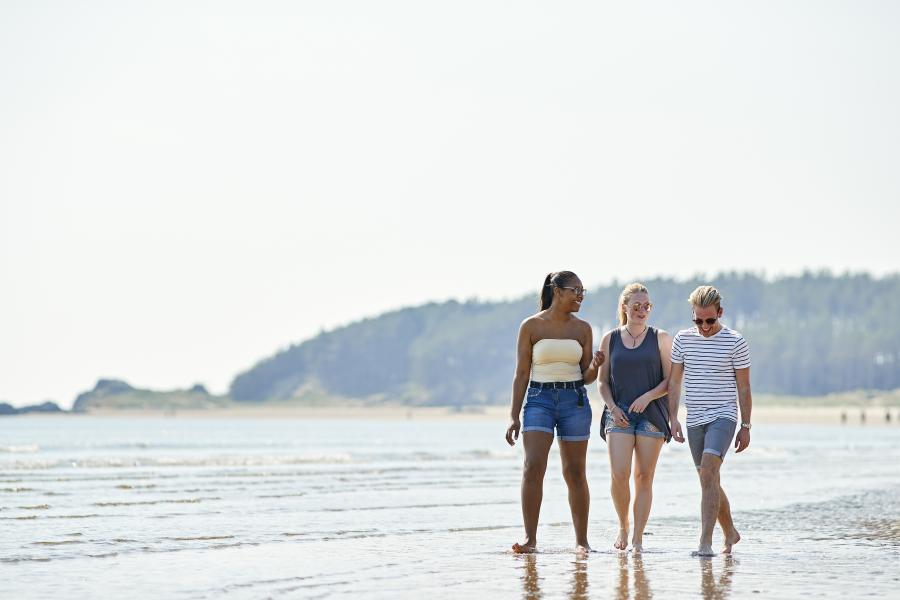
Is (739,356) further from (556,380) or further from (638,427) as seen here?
(556,380)

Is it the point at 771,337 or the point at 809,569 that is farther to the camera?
the point at 771,337

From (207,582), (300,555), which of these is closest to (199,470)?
(300,555)

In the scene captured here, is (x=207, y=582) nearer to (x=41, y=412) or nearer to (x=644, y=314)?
(x=644, y=314)

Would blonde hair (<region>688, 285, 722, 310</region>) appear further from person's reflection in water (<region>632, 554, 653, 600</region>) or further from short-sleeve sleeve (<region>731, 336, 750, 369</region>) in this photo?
person's reflection in water (<region>632, 554, 653, 600</region>)

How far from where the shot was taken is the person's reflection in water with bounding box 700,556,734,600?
779 centimetres

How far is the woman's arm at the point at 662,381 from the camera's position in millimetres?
9703

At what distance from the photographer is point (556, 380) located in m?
9.80

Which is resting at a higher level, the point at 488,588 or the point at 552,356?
the point at 552,356

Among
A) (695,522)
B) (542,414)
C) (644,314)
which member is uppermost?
(644,314)

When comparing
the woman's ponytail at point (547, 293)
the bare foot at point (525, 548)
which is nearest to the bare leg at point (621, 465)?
the bare foot at point (525, 548)

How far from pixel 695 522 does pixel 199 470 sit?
13.3 meters

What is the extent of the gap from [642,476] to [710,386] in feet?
3.00

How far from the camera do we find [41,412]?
7795 inches

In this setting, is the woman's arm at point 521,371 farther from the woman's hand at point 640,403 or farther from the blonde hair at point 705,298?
the blonde hair at point 705,298
